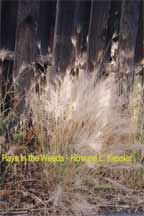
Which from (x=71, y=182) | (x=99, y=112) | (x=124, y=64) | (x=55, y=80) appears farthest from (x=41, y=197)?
(x=124, y=64)

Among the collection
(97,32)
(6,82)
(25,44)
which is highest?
(97,32)

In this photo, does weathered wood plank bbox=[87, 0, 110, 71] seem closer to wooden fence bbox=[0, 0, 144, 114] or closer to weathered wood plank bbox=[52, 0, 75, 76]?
wooden fence bbox=[0, 0, 144, 114]

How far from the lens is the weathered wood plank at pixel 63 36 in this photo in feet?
10.8

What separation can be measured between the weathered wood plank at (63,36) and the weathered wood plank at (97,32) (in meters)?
0.17

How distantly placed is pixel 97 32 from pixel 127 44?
0.30 meters

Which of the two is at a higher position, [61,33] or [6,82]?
[61,33]

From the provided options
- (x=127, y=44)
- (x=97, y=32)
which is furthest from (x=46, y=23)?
(x=127, y=44)

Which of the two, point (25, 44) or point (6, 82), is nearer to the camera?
point (25, 44)

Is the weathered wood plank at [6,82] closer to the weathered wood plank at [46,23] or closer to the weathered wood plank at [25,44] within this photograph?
the weathered wood plank at [25,44]

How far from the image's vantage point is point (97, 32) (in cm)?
342

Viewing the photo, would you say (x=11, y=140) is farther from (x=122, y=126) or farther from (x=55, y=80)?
(x=122, y=126)

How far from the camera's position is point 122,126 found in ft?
10.1

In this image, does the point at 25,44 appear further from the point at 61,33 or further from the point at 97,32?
the point at 97,32

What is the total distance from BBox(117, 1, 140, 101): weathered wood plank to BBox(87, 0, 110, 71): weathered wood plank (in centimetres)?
16
